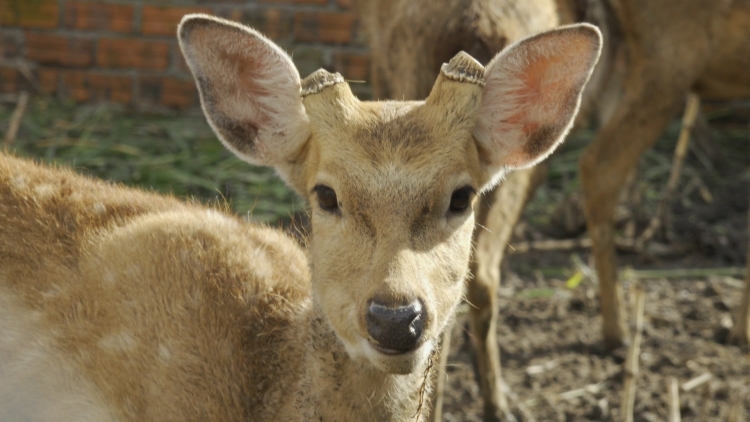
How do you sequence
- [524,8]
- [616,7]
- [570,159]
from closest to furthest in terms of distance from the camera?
[524,8] → [616,7] → [570,159]

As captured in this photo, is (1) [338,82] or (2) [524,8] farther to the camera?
(2) [524,8]

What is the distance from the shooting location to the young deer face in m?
2.84

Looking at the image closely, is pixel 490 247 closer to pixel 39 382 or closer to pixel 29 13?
pixel 39 382

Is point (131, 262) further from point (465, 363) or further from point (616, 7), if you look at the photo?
point (616, 7)

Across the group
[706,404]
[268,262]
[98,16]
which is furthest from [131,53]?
[706,404]

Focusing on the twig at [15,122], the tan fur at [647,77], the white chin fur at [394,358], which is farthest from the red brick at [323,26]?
the white chin fur at [394,358]

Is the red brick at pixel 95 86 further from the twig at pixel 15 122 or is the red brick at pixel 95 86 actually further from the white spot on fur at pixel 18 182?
the white spot on fur at pixel 18 182

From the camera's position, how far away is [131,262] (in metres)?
3.44

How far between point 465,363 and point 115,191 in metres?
2.42

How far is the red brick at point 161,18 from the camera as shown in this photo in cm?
773

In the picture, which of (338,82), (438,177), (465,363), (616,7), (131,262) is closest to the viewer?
(438,177)

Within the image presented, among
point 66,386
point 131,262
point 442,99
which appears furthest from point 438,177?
point 66,386

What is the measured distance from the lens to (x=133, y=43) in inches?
308

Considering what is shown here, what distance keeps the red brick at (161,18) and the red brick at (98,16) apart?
0.40ft
